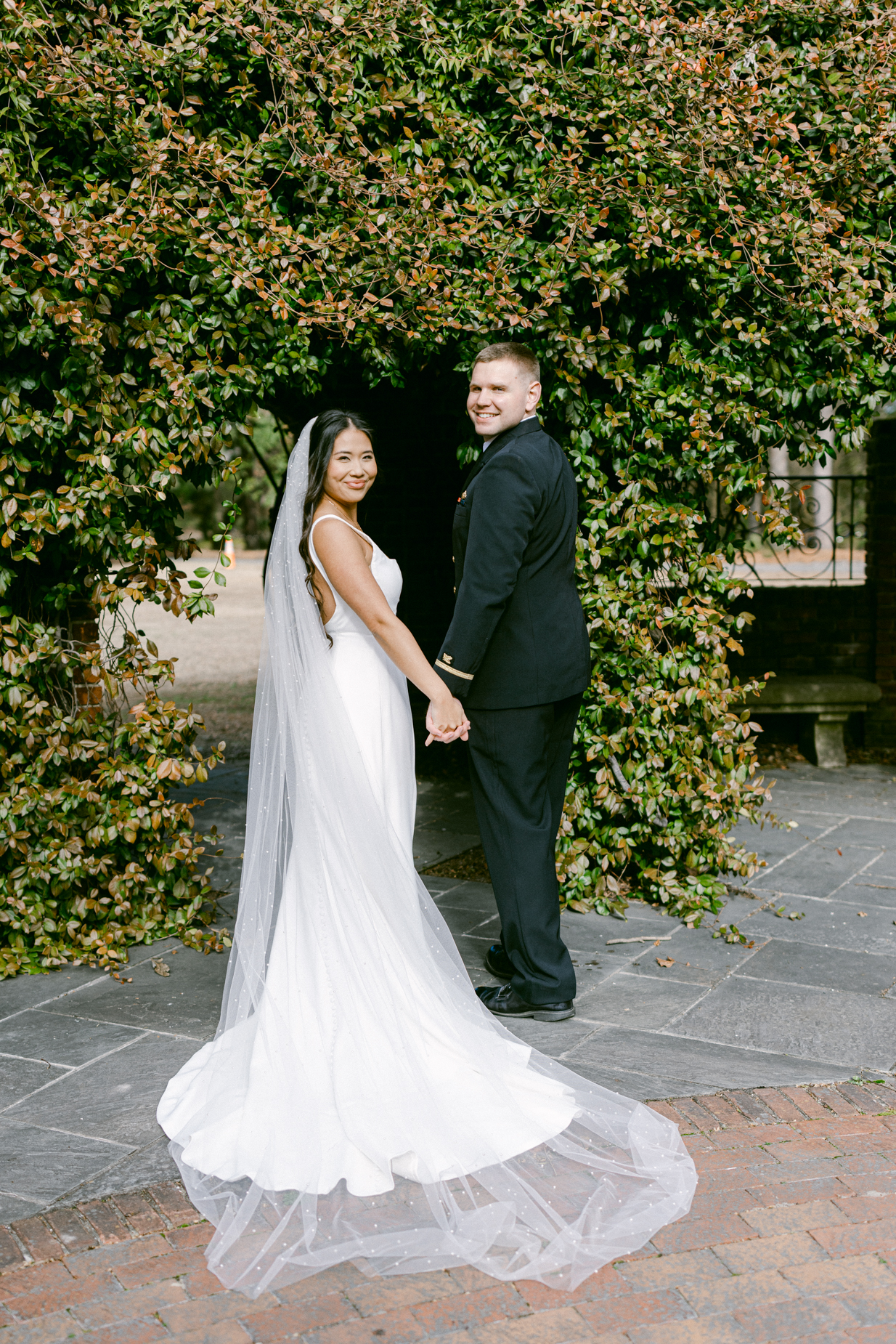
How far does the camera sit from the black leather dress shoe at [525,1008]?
13.4 feet

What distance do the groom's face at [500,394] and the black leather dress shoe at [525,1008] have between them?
193 cm

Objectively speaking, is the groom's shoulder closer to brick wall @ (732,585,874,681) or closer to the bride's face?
the bride's face

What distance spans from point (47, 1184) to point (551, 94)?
4121 mm

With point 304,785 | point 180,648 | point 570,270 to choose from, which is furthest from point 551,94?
point 180,648

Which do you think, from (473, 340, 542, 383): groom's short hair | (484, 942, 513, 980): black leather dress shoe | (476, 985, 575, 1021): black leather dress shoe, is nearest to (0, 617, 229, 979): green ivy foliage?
(484, 942, 513, 980): black leather dress shoe

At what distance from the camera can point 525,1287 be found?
266 cm

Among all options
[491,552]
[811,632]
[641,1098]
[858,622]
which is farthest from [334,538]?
[858,622]

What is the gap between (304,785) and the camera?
3.58m

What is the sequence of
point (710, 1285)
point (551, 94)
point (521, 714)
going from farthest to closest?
point (551, 94), point (521, 714), point (710, 1285)

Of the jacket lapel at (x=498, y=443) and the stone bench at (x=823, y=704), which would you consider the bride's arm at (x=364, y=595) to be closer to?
the jacket lapel at (x=498, y=443)

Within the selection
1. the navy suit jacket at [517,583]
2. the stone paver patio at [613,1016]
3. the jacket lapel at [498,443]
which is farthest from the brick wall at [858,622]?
the jacket lapel at [498,443]

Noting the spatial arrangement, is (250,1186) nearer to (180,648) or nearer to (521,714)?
(521,714)

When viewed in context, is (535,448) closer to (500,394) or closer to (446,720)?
(500,394)

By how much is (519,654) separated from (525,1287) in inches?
76.8
